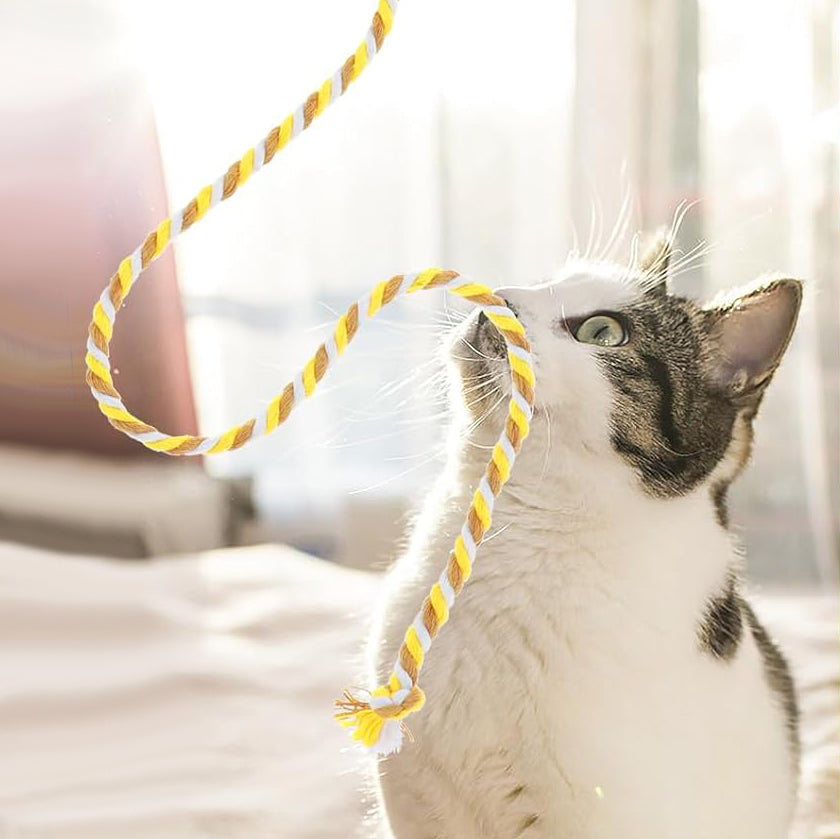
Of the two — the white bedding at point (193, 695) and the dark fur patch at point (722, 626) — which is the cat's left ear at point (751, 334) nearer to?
the dark fur patch at point (722, 626)

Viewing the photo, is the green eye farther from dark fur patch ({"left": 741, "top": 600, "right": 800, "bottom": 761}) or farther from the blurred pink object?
the blurred pink object

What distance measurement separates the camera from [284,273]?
196 cm

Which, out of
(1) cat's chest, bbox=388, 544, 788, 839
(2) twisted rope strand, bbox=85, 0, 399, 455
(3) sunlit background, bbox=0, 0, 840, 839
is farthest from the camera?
(3) sunlit background, bbox=0, 0, 840, 839

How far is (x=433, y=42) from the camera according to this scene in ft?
5.47

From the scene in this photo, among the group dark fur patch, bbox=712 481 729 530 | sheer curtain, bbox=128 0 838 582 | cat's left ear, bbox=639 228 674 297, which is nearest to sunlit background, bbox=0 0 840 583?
sheer curtain, bbox=128 0 838 582

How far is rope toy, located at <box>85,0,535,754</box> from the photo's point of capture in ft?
1.51

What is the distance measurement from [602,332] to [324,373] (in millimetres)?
238

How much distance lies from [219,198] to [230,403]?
147 cm

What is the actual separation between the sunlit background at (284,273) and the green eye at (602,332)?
18.3 inches

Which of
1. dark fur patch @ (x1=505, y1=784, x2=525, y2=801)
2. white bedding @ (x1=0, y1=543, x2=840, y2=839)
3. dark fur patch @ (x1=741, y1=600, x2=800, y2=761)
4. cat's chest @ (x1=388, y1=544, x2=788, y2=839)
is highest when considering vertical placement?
cat's chest @ (x1=388, y1=544, x2=788, y2=839)

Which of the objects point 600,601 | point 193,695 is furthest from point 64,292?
point 600,601

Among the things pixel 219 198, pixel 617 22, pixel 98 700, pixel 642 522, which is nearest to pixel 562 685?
pixel 642 522

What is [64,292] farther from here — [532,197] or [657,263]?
[657,263]

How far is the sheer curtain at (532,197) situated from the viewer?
1794 mm
